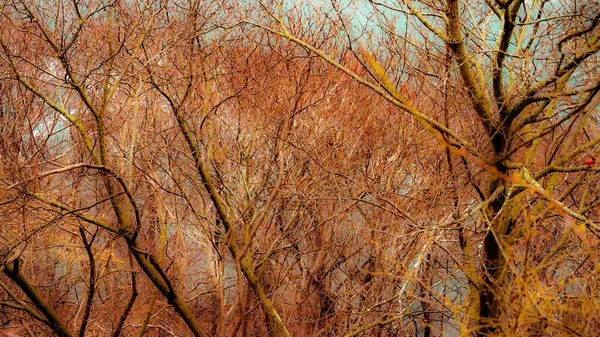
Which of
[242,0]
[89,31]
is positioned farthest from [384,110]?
[89,31]

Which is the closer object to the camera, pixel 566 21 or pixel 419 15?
pixel 566 21

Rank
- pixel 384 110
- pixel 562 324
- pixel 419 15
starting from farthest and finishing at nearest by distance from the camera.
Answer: pixel 384 110 → pixel 419 15 → pixel 562 324

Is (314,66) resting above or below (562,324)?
above

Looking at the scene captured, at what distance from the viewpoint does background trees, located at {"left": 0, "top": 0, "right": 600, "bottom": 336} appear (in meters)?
5.96

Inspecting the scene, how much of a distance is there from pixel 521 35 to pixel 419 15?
1146 mm

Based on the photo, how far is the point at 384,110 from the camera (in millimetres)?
12828

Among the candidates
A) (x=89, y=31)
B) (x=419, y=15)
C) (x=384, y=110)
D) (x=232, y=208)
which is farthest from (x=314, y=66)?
(x=419, y=15)

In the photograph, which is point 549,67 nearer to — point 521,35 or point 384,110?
point 521,35

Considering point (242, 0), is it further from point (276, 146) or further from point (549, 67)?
point (549, 67)

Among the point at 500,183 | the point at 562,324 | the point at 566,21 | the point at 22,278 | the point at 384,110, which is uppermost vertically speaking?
the point at 384,110

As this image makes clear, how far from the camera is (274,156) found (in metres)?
10.0

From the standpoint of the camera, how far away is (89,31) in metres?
8.57

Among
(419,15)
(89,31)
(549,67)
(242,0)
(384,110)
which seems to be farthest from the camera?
(384,110)

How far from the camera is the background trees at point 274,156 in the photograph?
5961 millimetres
